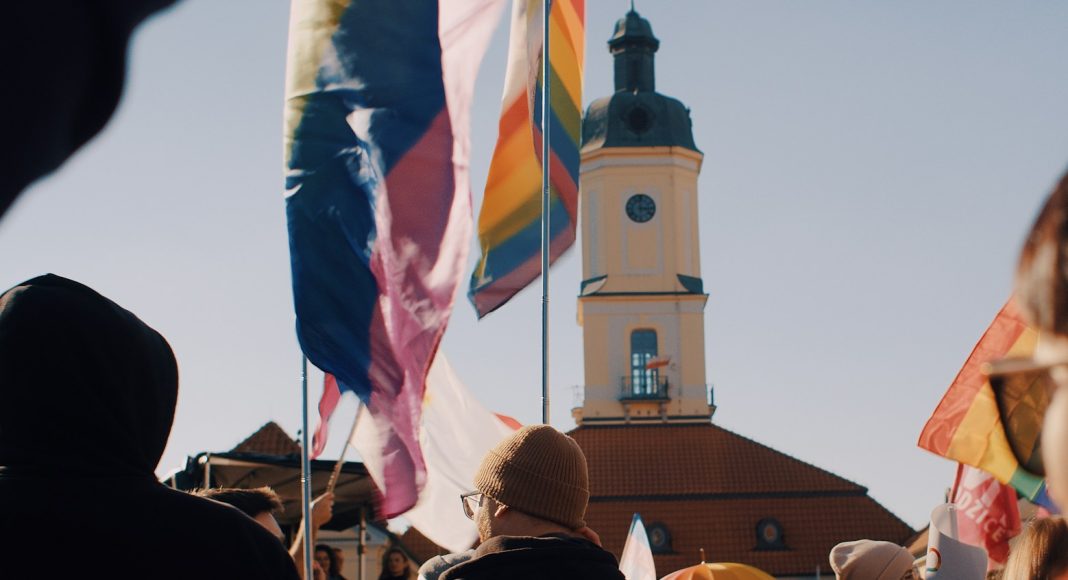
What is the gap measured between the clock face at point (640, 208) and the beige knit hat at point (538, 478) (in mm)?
52535

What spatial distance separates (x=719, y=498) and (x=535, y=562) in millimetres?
49428

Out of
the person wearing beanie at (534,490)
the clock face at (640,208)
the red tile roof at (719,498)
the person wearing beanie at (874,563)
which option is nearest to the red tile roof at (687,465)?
the red tile roof at (719,498)

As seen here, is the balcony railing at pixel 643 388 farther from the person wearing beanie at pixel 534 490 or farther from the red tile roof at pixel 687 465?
the person wearing beanie at pixel 534 490

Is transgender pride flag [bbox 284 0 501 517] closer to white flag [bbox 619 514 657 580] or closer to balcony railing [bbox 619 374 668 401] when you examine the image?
white flag [bbox 619 514 657 580]

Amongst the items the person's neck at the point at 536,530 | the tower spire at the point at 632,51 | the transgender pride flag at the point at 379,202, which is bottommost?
the person's neck at the point at 536,530

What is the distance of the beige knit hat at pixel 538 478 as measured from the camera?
3.44 metres

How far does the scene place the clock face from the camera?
55.9 metres

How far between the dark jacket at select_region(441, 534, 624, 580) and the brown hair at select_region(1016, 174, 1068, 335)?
79.4 inches

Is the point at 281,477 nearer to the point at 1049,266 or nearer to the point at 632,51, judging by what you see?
the point at 1049,266

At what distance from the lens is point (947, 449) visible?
19.5ft

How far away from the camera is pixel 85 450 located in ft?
7.32

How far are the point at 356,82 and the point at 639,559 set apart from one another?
4157mm

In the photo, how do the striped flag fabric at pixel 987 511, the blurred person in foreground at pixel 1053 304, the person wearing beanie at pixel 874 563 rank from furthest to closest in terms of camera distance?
the striped flag fabric at pixel 987 511, the person wearing beanie at pixel 874 563, the blurred person in foreground at pixel 1053 304

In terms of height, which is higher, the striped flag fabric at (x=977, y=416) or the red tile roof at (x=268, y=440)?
the striped flag fabric at (x=977, y=416)
